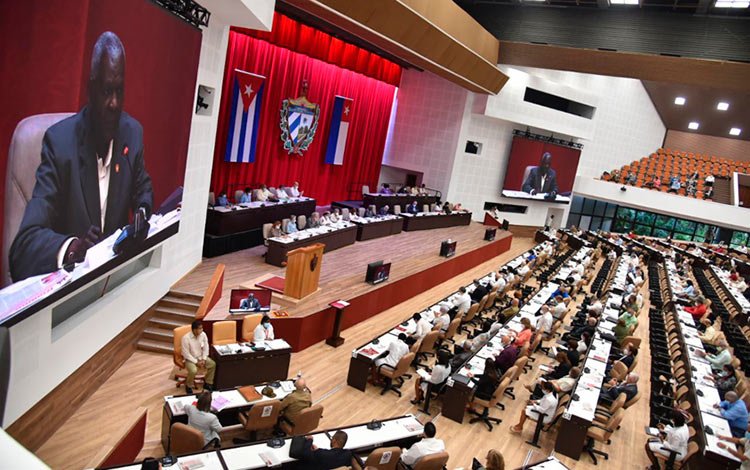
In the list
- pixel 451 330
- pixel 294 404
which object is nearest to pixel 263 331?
pixel 294 404

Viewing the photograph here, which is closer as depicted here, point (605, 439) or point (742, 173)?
point (605, 439)

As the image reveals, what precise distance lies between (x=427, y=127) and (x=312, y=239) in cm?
1090

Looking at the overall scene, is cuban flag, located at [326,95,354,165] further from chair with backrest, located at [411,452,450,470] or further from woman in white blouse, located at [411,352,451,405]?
chair with backrest, located at [411,452,450,470]

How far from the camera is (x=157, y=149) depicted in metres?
7.27

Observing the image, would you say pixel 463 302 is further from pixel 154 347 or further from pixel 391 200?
pixel 391 200

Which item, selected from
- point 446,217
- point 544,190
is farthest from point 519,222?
point 446,217

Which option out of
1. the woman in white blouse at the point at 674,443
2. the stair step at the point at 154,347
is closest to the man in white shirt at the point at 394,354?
the stair step at the point at 154,347

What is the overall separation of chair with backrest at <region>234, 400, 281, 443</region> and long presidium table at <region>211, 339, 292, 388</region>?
1.23 meters

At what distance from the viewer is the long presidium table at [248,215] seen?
11.8 meters

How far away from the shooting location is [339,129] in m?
18.3

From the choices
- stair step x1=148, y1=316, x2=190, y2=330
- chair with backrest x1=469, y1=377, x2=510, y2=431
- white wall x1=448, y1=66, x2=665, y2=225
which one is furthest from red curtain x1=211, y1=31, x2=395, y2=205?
chair with backrest x1=469, y1=377, x2=510, y2=431

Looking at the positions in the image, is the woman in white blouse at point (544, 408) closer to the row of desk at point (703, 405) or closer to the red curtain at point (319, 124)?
the row of desk at point (703, 405)

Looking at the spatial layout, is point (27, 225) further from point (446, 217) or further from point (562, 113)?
point (562, 113)

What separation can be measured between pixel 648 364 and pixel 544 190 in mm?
13917
